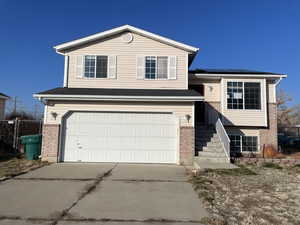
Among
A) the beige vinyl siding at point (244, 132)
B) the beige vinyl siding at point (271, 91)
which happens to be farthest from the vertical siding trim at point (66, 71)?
the beige vinyl siding at point (271, 91)

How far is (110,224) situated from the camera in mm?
3914

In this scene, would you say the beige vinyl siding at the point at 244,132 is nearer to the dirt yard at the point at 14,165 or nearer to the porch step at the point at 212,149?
the porch step at the point at 212,149

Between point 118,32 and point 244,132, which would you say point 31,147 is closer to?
point 118,32

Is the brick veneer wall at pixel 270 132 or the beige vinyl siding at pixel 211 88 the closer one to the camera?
the brick veneer wall at pixel 270 132

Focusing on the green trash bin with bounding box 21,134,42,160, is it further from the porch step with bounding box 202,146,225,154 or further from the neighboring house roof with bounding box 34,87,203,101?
the porch step with bounding box 202,146,225,154

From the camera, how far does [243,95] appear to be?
1256 centimetres

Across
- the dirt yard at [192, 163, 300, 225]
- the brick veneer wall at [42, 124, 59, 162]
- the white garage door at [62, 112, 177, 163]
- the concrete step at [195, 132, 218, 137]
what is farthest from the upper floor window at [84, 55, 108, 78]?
the dirt yard at [192, 163, 300, 225]

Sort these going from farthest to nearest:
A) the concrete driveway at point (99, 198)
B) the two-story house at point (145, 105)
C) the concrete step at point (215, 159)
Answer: the two-story house at point (145, 105), the concrete step at point (215, 159), the concrete driveway at point (99, 198)

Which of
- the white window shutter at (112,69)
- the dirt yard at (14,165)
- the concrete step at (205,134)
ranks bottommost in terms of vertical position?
the dirt yard at (14,165)

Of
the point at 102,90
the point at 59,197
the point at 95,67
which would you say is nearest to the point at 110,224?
the point at 59,197

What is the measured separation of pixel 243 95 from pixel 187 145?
508 centimetres

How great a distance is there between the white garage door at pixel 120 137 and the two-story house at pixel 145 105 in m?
0.05

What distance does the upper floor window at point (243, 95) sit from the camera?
41.1 feet

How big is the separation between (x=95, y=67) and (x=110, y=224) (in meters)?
9.22
